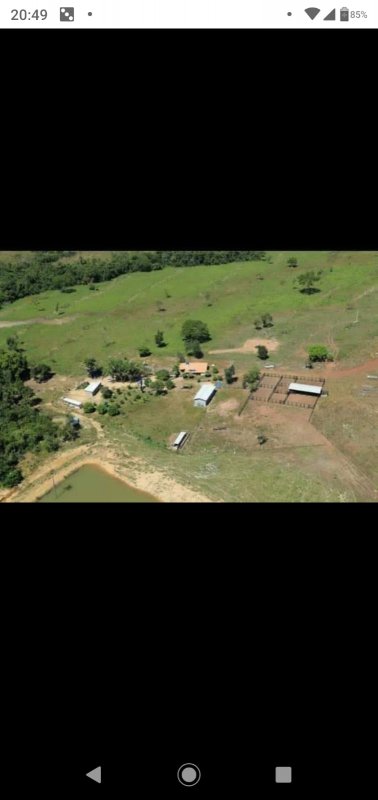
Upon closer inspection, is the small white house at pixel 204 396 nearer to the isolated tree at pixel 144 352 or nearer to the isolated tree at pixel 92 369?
the isolated tree at pixel 144 352

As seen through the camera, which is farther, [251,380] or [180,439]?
[251,380]

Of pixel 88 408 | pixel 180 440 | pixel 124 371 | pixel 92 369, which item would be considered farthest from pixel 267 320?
pixel 180 440

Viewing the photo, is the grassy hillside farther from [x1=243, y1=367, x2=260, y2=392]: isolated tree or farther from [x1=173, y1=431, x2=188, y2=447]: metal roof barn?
[x1=173, y1=431, x2=188, y2=447]: metal roof barn

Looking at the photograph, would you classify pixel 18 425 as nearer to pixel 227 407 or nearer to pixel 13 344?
pixel 227 407
